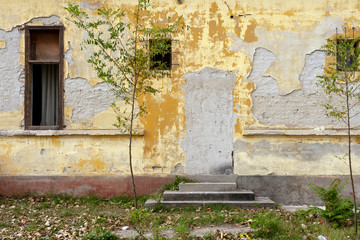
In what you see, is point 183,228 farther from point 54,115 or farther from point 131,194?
point 54,115

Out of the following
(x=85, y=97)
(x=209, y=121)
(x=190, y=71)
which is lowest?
(x=209, y=121)

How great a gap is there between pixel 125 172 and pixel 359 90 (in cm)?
516

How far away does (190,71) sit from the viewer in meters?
7.46

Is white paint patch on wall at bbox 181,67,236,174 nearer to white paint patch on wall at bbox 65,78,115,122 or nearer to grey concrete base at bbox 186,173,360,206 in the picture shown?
grey concrete base at bbox 186,173,360,206

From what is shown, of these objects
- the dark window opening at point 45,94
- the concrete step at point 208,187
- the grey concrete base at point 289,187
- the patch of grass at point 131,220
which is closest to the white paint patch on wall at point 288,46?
the grey concrete base at point 289,187

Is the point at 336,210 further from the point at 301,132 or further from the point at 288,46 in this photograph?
the point at 288,46

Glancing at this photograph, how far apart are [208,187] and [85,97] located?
3.19m

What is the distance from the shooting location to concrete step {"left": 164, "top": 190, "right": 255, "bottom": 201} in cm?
658

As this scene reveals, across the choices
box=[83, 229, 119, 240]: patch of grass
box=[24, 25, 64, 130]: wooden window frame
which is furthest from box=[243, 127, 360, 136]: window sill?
box=[24, 25, 64, 130]: wooden window frame

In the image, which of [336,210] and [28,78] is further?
[28,78]

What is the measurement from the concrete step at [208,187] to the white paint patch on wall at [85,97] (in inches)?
92.1

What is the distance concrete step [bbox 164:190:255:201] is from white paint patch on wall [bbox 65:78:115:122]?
93.6 inches

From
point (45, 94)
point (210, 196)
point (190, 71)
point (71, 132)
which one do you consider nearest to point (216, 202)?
point (210, 196)

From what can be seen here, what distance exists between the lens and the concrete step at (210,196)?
658 cm
